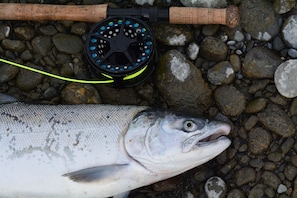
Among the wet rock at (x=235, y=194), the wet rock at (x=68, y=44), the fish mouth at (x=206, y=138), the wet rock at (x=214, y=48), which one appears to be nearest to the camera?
the fish mouth at (x=206, y=138)

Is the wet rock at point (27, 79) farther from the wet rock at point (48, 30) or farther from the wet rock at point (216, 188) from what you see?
the wet rock at point (216, 188)

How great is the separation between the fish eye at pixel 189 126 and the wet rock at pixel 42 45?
3.88 feet

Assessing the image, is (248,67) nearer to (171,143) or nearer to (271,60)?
(271,60)

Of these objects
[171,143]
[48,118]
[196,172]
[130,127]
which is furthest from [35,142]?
[196,172]

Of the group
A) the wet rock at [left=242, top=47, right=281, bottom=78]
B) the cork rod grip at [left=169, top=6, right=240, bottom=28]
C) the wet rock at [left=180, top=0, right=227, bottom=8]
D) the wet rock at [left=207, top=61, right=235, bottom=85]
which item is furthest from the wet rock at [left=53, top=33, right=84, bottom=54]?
the wet rock at [left=242, top=47, right=281, bottom=78]

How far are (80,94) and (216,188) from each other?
3.58 ft

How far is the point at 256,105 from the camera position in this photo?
3.33m

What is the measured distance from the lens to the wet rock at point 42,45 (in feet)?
11.4

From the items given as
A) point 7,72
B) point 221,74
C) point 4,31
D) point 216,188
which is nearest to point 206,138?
point 216,188

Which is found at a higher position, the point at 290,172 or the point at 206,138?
the point at 206,138

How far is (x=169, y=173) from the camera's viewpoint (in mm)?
2988

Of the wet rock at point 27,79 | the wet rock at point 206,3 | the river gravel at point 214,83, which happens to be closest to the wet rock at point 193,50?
the river gravel at point 214,83

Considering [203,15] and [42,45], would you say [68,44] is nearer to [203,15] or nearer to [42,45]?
[42,45]

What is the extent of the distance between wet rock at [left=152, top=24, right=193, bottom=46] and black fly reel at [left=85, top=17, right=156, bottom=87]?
222 millimetres
